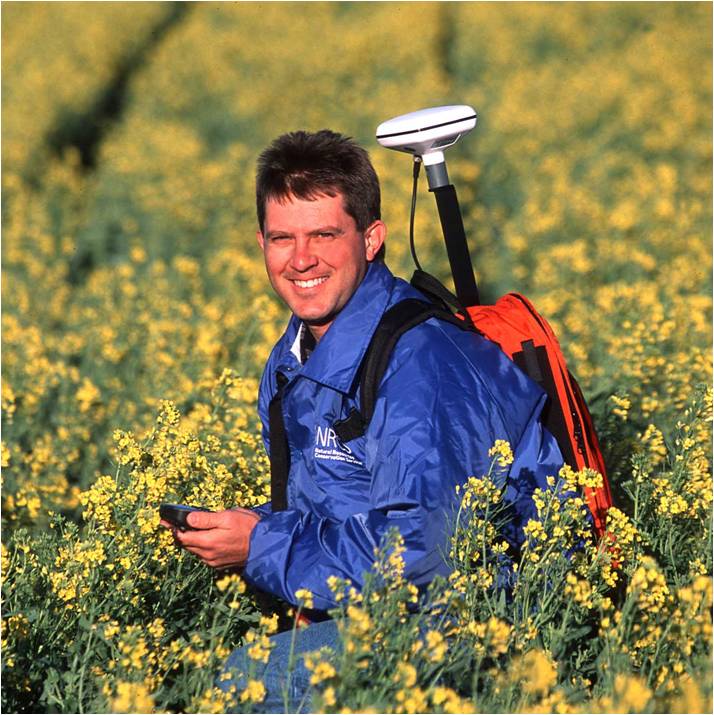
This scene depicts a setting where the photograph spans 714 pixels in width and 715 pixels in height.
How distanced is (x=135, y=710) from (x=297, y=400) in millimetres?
1054

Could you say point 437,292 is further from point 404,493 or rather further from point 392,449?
point 404,493

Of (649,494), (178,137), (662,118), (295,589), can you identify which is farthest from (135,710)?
(662,118)

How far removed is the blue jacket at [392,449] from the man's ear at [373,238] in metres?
0.09

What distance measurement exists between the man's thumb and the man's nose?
0.78 m

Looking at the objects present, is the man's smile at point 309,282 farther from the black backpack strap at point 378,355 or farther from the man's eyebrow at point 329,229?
the black backpack strap at point 378,355

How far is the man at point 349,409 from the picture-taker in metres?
2.98

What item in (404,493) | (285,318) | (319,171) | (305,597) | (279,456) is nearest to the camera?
(305,597)

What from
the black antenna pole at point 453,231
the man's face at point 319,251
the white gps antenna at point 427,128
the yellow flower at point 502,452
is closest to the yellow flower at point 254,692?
the yellow flower at point 502,452

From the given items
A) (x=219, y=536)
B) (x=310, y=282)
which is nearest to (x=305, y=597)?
(x=219, y=536)

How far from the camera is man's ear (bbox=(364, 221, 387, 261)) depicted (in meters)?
3.47

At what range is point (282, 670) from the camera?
2.89 meters

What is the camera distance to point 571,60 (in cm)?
1769

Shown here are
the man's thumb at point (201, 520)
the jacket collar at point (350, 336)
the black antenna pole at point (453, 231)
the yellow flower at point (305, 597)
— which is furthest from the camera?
the black antenna pole at point (453, 231)

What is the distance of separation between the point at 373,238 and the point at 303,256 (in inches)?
9.1
